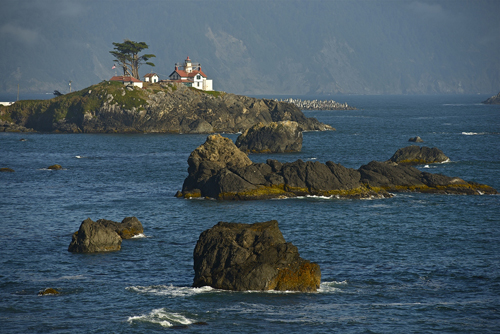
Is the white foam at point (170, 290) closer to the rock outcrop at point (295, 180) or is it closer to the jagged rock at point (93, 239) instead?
the jagged rock at point (93, 239)

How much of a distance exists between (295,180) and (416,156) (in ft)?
100

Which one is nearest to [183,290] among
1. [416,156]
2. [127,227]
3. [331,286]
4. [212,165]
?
[331,286]

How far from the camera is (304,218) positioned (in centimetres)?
5756

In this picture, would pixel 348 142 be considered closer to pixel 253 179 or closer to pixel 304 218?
pixel 253 179

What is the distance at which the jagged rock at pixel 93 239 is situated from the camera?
149 ft

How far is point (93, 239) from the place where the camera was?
45.6 m

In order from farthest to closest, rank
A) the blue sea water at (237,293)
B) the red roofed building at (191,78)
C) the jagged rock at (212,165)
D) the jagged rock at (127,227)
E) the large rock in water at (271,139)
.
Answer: the red roofed building at (191,78) < the large rock in water at (271,139) < the jagged rock at (212,165) < the jagged rock at (127,227) < the blue sea water at (237,293)

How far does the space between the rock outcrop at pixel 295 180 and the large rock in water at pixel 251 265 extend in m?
28.6

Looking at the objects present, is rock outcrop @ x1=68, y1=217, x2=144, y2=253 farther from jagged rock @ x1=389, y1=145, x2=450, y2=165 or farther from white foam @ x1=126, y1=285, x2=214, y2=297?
jagged rock @ x1=389, y1=145, x2=450, y2=165

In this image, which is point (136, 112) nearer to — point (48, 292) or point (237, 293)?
point (48, 292)

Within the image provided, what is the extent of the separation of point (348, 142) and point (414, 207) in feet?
228

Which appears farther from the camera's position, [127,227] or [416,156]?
[416,156]

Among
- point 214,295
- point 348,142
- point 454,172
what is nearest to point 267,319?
point 214,295

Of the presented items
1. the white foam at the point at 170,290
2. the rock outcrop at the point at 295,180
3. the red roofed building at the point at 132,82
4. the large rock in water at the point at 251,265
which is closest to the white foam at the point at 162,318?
the white foam at the point at 170,290
